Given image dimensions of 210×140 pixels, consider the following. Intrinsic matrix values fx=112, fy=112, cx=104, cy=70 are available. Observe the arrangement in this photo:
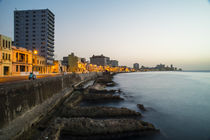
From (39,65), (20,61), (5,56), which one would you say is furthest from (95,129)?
(39,65)

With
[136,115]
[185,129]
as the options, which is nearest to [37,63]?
[136,115]

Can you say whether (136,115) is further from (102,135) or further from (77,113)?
(77,113)

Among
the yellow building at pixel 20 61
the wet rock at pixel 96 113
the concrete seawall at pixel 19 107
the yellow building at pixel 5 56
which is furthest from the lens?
the yellow building at pixel 20 61

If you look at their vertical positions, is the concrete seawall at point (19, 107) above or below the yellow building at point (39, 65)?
below

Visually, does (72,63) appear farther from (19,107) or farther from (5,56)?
(19,107)

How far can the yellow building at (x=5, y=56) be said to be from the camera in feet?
98.8

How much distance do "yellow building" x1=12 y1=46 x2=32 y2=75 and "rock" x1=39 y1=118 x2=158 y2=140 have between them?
108ft

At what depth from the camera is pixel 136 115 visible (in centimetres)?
1570

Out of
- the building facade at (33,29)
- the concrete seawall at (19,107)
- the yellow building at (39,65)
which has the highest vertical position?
the building facade at (33,29)

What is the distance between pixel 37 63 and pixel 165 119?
53070 millimetres

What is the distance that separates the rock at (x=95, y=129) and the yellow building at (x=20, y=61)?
3299 centimetres

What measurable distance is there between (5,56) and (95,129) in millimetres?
35983

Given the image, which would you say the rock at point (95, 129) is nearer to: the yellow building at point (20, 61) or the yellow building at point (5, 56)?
the yellow building at point (5, 56)

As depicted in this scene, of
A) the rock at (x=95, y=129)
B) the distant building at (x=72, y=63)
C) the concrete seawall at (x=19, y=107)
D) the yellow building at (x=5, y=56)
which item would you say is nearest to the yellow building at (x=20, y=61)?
the yellow building at (x=5, y=56)
